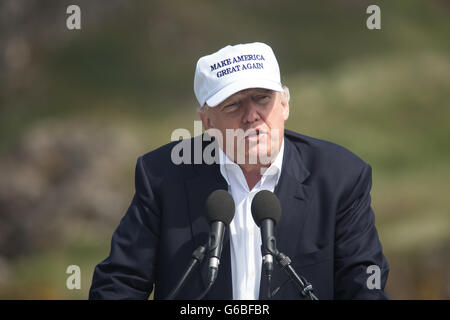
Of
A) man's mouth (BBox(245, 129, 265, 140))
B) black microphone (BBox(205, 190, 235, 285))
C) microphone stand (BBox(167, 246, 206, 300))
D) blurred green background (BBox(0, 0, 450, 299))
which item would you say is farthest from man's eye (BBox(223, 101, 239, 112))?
blurred green background (BBox(0, 0, 450, 299))

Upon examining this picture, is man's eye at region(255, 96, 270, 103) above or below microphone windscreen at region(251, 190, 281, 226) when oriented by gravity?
above

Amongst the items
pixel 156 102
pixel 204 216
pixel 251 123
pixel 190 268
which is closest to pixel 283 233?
pixel 204 216

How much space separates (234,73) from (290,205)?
1.98 ft

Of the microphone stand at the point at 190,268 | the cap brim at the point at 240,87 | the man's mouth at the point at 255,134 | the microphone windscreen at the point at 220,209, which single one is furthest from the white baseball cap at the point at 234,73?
the microphone stand at the point at 190,268

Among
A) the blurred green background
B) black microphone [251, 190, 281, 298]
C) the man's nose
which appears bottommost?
black microphone [251, 190, 281, 298]

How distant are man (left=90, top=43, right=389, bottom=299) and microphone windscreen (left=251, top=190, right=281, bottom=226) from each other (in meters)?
0.44

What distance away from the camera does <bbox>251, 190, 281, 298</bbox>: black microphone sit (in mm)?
2025

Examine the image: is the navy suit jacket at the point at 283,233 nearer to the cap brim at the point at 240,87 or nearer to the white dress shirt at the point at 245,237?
the white dress shirt at the point at 245,237

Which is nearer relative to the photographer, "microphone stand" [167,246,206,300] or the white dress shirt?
"microphone stand" [167,246,206,300]

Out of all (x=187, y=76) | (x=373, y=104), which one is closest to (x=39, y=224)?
(x=187, y=76)

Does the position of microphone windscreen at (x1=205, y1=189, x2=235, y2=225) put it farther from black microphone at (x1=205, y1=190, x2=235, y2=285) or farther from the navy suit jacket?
the navy suit jacket

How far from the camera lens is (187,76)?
795cm

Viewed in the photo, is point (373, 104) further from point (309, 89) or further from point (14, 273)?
point (14, 273)

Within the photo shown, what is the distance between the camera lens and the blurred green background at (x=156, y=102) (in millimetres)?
7125
